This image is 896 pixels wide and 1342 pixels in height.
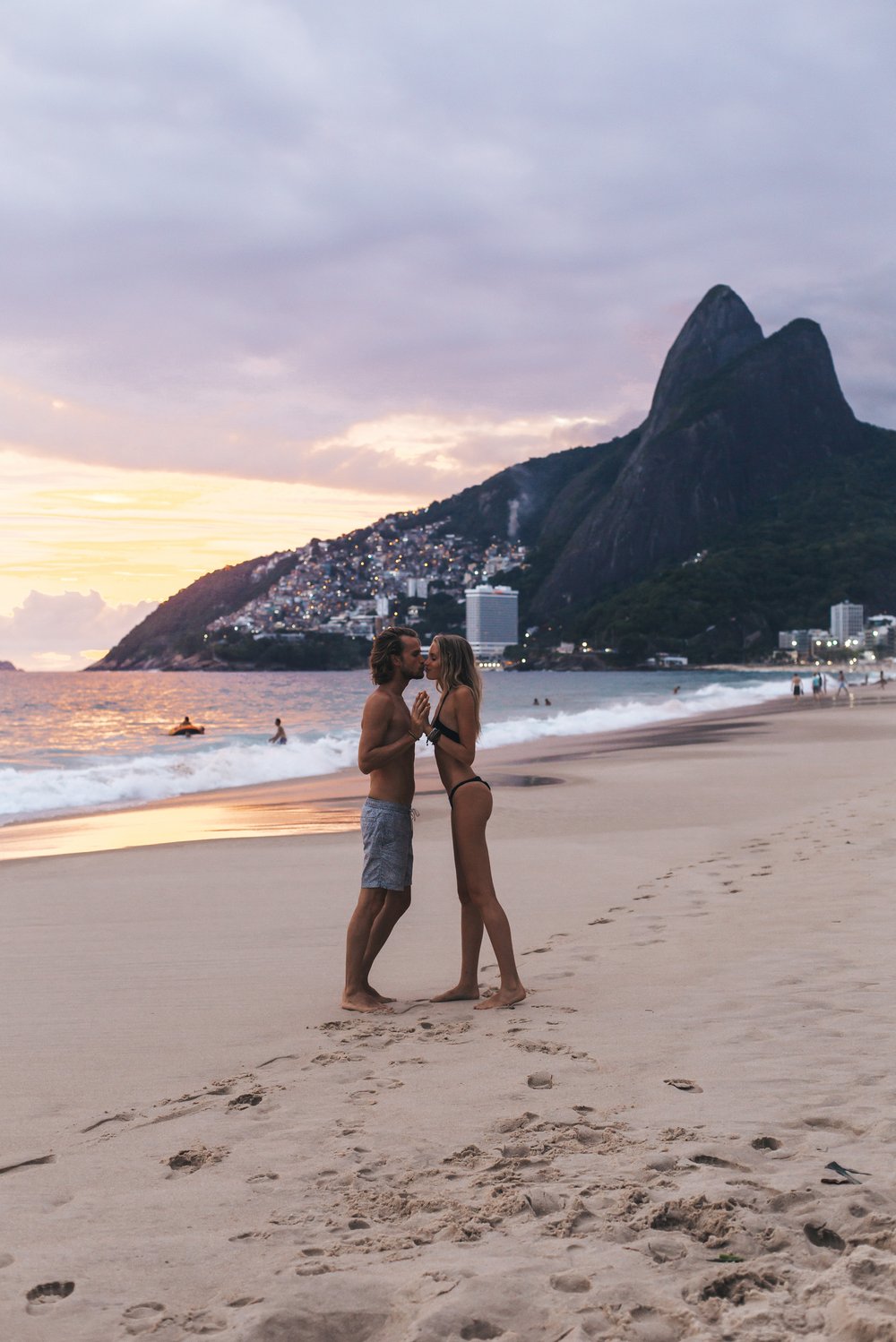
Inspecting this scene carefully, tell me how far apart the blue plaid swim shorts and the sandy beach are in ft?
2.04

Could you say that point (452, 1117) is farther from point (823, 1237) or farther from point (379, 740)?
point (379, 740)

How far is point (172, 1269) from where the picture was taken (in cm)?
263

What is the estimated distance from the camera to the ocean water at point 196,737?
743 inches

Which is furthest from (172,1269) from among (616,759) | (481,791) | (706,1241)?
(616,759)

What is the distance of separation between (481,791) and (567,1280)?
289 cm

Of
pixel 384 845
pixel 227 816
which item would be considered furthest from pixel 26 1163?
pixel 227 816

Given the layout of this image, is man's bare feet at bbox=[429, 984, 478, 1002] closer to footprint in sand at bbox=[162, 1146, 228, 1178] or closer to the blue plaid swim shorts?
the blue plaid swim shorts

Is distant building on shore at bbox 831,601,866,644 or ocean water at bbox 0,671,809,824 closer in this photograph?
ocean water at bbox 0,671,809,824

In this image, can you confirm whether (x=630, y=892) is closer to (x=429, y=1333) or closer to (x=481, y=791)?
(x=481, y=791)

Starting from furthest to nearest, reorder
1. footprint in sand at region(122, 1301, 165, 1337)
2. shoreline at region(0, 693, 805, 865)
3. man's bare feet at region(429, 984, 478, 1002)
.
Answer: shoreline at region(0, 693, 805, 865) → man's bare feet at region(429, 984, 478, 1002) → footprint in sand at region(122, 1301, 165, 1337)

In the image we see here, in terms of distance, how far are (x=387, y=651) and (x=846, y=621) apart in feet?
545

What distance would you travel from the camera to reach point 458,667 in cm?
520

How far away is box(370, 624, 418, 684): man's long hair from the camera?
515cm

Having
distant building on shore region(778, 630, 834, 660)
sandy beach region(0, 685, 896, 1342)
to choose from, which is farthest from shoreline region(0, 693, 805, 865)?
distant building on shore region(778, 630, 834, 660)
